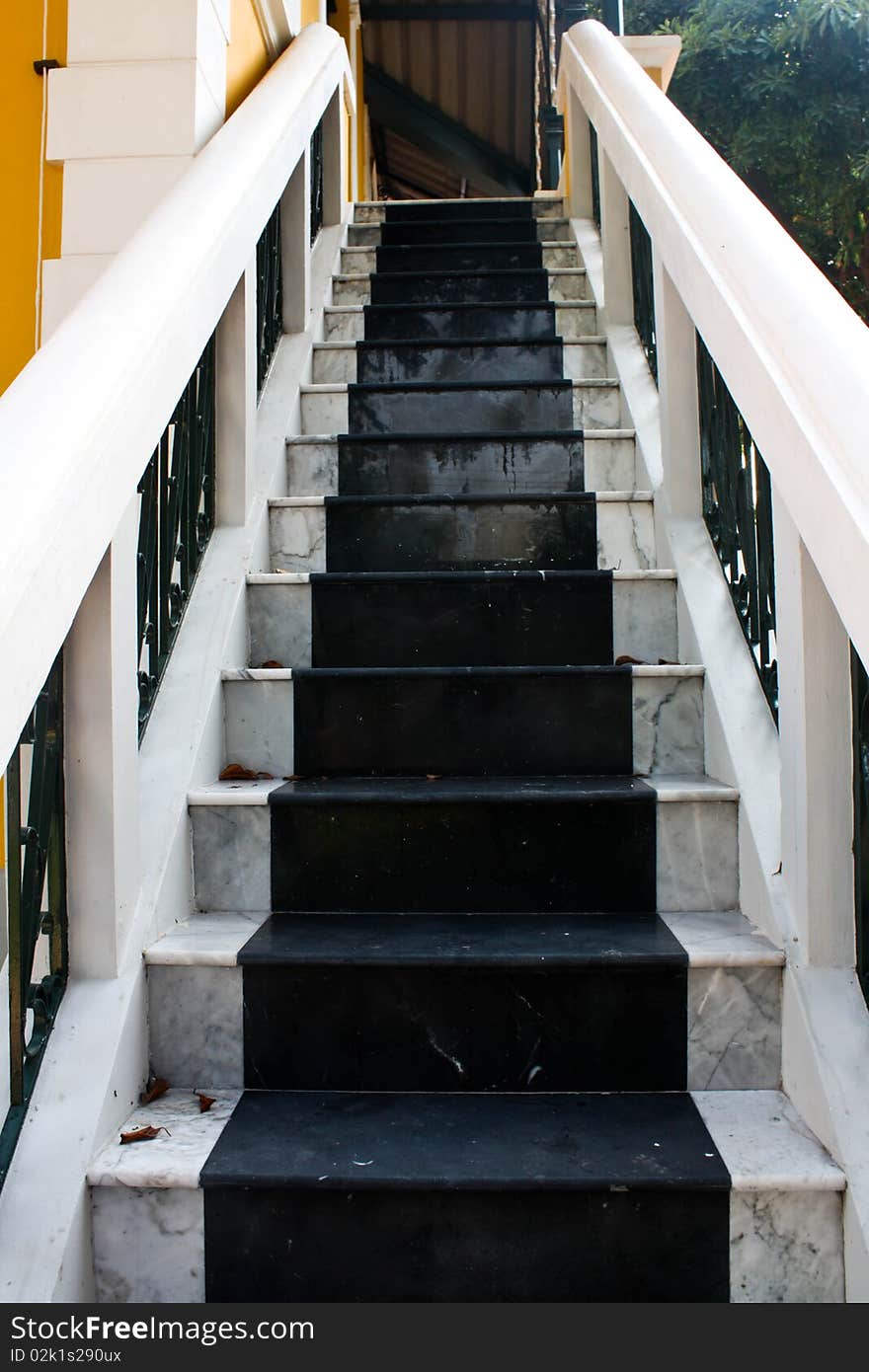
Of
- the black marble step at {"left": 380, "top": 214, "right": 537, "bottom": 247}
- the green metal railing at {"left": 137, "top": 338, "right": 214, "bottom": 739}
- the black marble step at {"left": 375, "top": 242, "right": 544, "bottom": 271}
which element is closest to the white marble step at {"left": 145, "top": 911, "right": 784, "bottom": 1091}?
the green metal railing at {"left": 137, "top": 338, "right": 214, "bottom": 739}

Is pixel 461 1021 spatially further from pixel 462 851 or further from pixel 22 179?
pixel 22 179

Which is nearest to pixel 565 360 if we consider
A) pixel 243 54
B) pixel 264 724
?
pixel 243 54

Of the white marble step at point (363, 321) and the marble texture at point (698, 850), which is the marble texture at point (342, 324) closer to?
the white marble step at point (363, 321)

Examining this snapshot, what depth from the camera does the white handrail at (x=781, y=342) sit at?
0.91 metres

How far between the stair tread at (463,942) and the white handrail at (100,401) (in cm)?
54

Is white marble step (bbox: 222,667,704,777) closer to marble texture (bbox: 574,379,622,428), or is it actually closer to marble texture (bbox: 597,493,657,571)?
marble texture (bbox: 597,493,657,571)

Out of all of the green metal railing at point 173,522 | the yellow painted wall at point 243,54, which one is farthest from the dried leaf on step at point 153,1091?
the yellow painted wall at point 243,54

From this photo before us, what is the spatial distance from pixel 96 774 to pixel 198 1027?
0.34 m

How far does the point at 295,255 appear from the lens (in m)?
2.75

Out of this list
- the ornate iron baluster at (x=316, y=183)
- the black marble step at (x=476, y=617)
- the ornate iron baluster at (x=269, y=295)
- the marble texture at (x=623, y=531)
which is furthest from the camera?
the ornate iron baluster at (x=316, y=183)

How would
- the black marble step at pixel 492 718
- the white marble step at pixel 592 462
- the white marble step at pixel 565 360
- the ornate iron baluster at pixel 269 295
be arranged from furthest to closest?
the white marble step at pixel 565 360, the ornate iron baluster at pixel 269 295, the white marble step at pixel 592 462, the black marble step at pixel 492 718

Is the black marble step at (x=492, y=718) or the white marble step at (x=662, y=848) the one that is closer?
the white marble step at (x=662, y=848)

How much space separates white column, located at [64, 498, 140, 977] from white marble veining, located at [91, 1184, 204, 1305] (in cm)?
25
